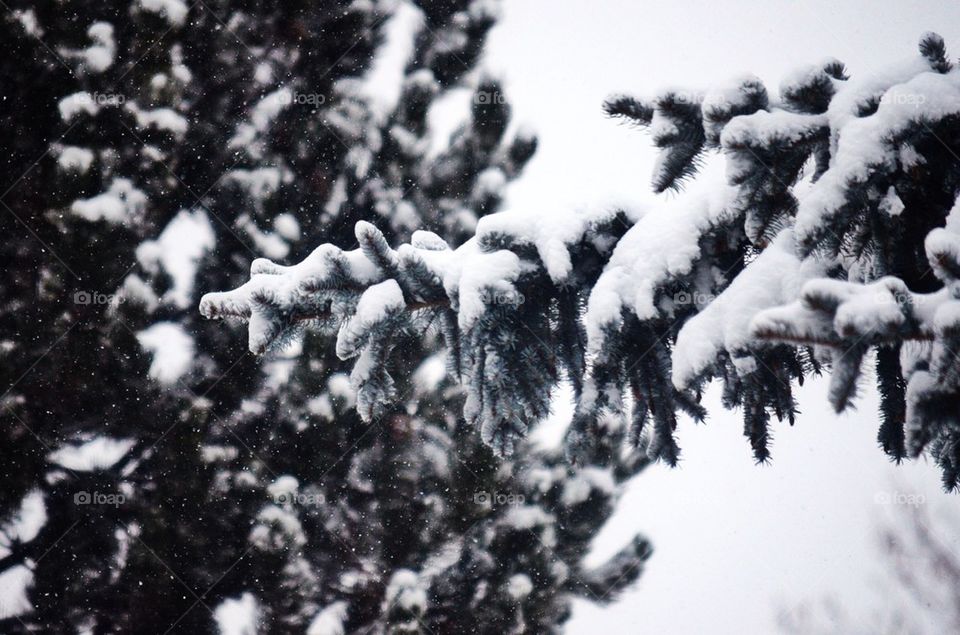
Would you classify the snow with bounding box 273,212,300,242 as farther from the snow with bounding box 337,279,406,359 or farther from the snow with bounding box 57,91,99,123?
the snow with bounding box 337,279,406,359

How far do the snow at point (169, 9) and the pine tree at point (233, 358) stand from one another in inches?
0.8

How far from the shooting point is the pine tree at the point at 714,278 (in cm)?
115

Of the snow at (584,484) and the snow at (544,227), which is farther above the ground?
the snow at (584,484)

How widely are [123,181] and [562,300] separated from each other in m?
3.37

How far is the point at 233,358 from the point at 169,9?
238cm

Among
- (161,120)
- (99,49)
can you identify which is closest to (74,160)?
(161,120)

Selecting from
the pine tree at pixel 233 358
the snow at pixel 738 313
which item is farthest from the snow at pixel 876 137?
the pine tree at pixel 233 358

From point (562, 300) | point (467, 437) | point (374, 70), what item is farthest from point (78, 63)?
point (562, 300)

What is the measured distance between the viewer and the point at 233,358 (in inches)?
148

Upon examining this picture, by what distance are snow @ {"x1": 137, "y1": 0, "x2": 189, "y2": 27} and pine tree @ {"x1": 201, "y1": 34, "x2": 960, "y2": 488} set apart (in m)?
3.28

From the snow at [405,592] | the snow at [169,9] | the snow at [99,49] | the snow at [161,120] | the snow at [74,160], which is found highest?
the snow at [169,9]

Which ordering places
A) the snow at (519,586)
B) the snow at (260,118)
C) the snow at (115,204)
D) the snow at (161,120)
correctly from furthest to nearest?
the snow at (519,586) < the snow at (260,118) < the snow at (161,120) < the snow at (115,204)

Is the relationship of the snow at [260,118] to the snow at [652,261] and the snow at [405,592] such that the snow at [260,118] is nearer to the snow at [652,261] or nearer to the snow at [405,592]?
the snow at [405,592]

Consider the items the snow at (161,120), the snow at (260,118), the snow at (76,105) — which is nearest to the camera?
the snow at (76,105)
